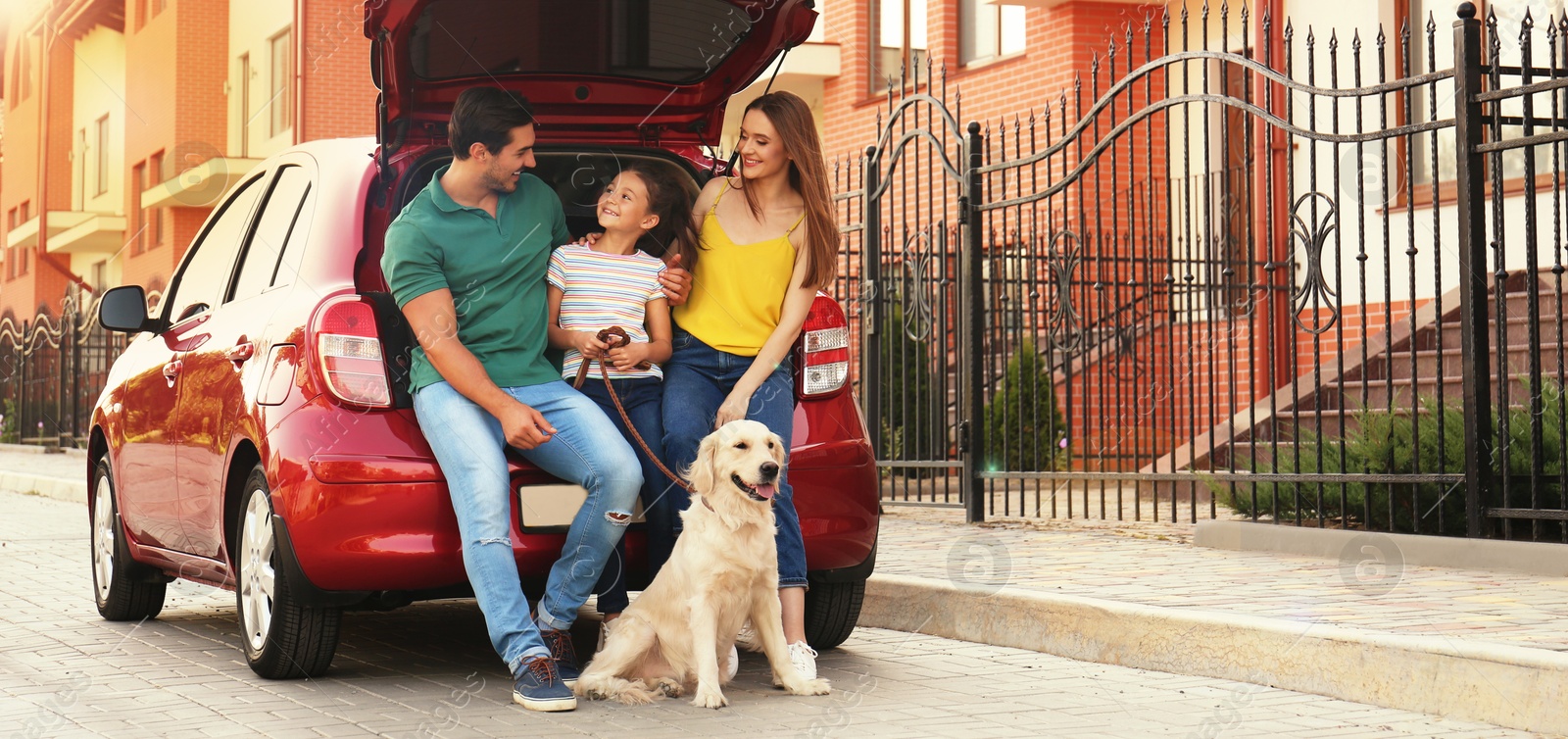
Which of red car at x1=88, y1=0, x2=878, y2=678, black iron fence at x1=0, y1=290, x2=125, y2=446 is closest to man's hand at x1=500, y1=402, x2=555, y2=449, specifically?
red car at x1=88, y1=0, x2=878, y2=678

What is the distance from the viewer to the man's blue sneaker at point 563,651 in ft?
17.6

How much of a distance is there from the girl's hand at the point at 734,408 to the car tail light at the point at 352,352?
3.44 feet

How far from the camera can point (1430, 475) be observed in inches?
299

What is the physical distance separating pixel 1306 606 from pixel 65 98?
4632 centimetres

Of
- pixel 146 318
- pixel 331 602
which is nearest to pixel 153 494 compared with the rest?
pixel 146 318

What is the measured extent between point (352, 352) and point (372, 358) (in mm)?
67

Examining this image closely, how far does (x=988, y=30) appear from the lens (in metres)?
19.2

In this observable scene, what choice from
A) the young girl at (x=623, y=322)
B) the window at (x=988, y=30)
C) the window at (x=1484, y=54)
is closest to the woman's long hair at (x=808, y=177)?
the young girl at (x=623, y=322)

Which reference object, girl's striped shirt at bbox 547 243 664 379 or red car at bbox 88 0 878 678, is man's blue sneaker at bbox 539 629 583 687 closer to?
red car at bbox 88 0 878 678

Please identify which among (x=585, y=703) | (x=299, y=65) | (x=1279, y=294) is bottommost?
(x=585, y=703)

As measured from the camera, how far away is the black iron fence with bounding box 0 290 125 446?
2639cm

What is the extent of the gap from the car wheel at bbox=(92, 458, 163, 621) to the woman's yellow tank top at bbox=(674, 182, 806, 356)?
9.74 ft

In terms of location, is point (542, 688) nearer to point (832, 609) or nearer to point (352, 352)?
point (352, 352)

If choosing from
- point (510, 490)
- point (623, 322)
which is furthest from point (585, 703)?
point (623, 322)
